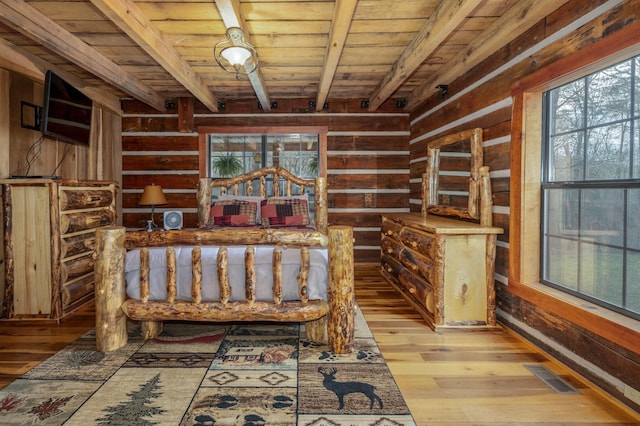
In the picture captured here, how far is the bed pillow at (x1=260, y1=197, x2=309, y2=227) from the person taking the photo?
4.00 meters

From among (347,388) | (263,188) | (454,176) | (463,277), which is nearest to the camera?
(347,388)

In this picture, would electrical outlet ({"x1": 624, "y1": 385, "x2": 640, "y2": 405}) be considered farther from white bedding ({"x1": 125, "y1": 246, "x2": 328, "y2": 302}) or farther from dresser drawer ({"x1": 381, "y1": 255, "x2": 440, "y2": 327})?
white bedding ({"x1": 125, "y1": 246, "x2": 328, "y2": 302})

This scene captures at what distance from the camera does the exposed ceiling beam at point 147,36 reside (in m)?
2.29

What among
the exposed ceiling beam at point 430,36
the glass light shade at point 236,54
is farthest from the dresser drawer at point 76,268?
the exposed ceiling beam at point 430,36

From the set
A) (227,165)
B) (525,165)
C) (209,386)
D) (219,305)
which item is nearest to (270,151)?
(227,165)

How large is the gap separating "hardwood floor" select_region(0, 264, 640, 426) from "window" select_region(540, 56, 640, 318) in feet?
1.67

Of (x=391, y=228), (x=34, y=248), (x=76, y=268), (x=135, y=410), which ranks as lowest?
(x=135, y=410)

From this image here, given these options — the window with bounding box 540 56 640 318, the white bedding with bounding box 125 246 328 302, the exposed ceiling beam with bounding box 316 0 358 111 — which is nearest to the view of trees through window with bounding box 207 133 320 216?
the exposed ceiling beam with bounding box 316 0 358 111

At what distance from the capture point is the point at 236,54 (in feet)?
8.61

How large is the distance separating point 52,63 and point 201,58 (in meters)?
1.53

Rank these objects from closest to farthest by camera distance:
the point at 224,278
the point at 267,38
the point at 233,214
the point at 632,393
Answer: the point at 632,393, the point at 224,278, the point at 267,38, the point at 233,214

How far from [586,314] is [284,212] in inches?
112

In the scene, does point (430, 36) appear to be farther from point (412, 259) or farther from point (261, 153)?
point (261, 153)

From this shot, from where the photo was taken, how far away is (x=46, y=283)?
3.04 meters
